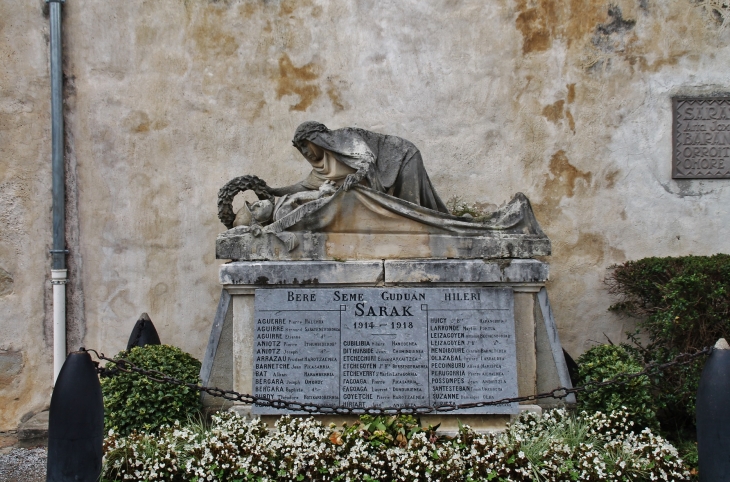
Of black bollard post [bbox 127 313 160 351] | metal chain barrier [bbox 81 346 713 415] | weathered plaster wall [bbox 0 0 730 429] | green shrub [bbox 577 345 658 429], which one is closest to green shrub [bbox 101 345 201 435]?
metal chain barrier [bbox 81 346 713 415]

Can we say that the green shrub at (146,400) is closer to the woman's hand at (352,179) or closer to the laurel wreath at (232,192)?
the laurel wreath at (232,192)

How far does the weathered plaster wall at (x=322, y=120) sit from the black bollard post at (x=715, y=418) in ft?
9.94

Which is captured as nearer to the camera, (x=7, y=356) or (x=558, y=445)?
(x=558, y=445)

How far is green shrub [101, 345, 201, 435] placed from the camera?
4633 mm

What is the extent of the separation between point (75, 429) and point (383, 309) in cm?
197

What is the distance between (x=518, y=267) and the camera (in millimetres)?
4750

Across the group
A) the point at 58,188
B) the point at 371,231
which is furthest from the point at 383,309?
the point at 58,188

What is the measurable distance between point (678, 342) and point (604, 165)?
1840mm

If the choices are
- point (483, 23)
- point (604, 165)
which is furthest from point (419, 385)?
point (483, 23)

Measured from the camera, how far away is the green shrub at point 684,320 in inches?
217

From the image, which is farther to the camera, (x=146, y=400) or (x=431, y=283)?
(x=431, y=283)

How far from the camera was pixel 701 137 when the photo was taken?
6793 mm

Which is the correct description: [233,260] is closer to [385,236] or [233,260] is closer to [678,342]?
[385,236]

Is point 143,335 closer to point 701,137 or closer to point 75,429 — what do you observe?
point 75,429
